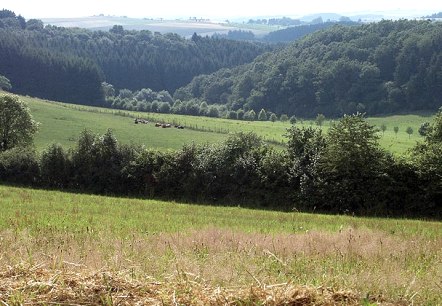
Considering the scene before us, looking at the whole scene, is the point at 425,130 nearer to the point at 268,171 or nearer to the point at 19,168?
the point at 268,171

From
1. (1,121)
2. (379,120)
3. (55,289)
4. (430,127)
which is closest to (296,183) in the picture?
(430,127)

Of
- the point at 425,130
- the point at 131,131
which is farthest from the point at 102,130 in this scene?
the point at 425,130

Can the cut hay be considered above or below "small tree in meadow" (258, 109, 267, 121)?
above

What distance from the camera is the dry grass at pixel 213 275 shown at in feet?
18.0

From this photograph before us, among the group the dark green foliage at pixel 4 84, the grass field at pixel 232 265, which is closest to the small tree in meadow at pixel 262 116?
the dark green foliage at pixel 4 84

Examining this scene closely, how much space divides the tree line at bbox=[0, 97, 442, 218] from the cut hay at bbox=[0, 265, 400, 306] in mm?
26811

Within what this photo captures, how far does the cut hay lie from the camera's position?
5379mm

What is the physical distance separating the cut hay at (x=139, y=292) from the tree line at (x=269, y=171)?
26.8 metres

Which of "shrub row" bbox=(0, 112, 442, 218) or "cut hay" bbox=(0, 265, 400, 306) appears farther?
"shrub row" bbox=(0, 112, 442, 218)

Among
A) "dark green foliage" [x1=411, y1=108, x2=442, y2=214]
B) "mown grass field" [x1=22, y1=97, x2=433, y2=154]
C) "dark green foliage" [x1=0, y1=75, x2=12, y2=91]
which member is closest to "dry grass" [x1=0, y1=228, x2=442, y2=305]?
"dark green foliage" [x1=411, y1=108, x2=442, y2=214]

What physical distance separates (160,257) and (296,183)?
26375 millimetres

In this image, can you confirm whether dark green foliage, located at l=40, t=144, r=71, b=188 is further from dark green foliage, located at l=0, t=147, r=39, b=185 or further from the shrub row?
dark green foliage, located at l=0, t=147, r=39, b=185

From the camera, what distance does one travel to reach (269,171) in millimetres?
34562

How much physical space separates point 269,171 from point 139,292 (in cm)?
2925
